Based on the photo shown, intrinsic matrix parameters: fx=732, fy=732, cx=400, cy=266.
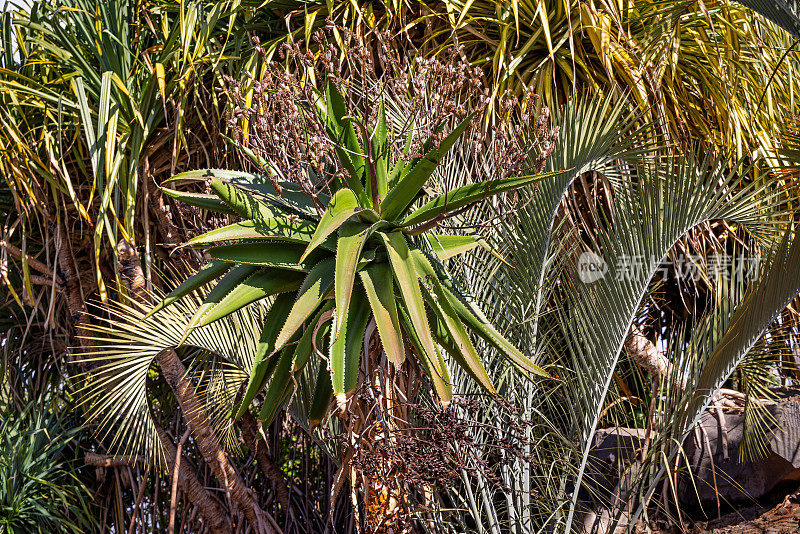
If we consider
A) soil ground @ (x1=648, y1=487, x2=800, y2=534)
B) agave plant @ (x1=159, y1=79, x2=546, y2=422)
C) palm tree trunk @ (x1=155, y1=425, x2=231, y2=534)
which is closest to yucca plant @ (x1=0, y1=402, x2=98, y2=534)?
palm tree trunk @ (x1=155, y1=425, x2=231, y2=534)

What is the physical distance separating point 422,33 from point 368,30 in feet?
1.31

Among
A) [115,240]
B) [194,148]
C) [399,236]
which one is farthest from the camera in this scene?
[194,148]

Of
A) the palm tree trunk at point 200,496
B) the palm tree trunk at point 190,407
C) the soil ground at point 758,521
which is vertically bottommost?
the soil ground at point 758,521

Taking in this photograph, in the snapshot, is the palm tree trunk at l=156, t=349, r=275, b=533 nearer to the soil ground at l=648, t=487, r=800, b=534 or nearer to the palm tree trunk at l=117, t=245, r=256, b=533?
the palm tree trunk at l=117, t=245, r=256, b=533

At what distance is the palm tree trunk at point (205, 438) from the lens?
124 inches

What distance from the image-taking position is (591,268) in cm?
252

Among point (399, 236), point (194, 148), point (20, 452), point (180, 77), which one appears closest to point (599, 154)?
point (399, 236)

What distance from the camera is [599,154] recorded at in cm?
240

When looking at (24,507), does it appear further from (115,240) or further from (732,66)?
(732,66)

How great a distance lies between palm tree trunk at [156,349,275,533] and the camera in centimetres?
315

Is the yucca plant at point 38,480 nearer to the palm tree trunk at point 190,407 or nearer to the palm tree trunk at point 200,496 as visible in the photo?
the palm tree trunk at point 200,496

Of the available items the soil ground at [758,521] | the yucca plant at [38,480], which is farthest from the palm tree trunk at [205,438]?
the soil ground at [758,521]

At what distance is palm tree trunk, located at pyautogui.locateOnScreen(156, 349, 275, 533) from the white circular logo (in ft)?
5.67

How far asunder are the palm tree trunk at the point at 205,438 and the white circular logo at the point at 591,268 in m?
1.73
